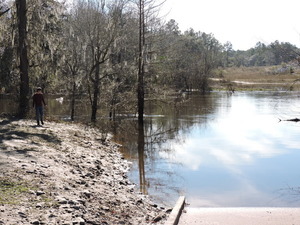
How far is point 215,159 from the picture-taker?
15.8 metres

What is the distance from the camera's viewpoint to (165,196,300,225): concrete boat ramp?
25.0 feet

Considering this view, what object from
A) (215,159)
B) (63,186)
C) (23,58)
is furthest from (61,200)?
(23,58)

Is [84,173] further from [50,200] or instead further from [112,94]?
[112,94]

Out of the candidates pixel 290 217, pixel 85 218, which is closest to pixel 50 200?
pixel 85 218

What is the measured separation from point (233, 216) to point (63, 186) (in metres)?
3.70

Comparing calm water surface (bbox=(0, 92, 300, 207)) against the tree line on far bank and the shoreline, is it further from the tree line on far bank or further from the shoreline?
the tree line on far bank

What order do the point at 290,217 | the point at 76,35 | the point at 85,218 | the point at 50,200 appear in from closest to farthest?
the point at 85,218
the point at 50,200
the point at 290,217
the point at 76,35

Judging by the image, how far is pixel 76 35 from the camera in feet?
91.3

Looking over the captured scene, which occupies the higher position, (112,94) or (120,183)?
(112,94)

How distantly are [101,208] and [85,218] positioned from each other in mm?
865

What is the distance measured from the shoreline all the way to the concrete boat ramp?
39 centimetres

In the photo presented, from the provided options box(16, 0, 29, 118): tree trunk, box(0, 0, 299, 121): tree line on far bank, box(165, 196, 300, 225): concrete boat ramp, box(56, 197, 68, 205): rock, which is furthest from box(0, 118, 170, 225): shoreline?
box(0, 0, 299, 121): tree line on far bank

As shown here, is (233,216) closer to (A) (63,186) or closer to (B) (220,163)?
(A) (63,186)

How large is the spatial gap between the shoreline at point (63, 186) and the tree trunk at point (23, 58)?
521 cm
